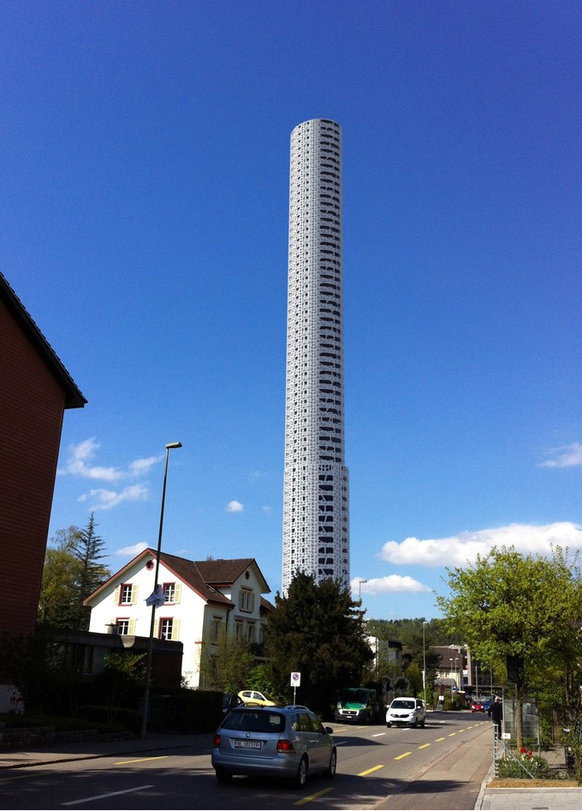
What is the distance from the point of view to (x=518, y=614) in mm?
18000

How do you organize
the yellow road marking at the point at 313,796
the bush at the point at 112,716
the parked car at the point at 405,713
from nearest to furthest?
the yellow road marking at the point at 313,796 → the bush at the point at 112,716 → the parked car at the point at 405,713

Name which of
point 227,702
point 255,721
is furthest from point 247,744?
point 227,702

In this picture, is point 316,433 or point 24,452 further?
point 316,433

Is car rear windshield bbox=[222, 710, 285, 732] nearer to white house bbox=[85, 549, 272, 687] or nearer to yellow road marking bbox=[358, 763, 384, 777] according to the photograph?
yellow road marking bbox=[358, 763, 384, 777]

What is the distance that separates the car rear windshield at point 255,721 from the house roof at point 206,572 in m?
36.1

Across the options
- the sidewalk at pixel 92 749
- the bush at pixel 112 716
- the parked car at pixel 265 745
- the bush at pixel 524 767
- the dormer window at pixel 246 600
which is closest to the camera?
the parked car at pixel 265 745

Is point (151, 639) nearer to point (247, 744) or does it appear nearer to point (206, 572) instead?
point (247, 744)

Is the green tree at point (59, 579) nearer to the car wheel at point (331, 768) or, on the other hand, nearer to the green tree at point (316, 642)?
the green tree at point (316, 642)

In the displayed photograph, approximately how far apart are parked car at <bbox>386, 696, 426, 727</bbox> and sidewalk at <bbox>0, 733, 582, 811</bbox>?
14.7 metres

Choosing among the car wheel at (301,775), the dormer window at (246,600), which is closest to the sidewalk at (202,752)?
the car wheel at (301,775)

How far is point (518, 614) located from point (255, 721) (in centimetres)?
715

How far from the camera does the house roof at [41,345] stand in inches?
1011

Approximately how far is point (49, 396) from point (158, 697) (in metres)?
12.2

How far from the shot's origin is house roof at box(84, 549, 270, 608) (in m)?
51.5
